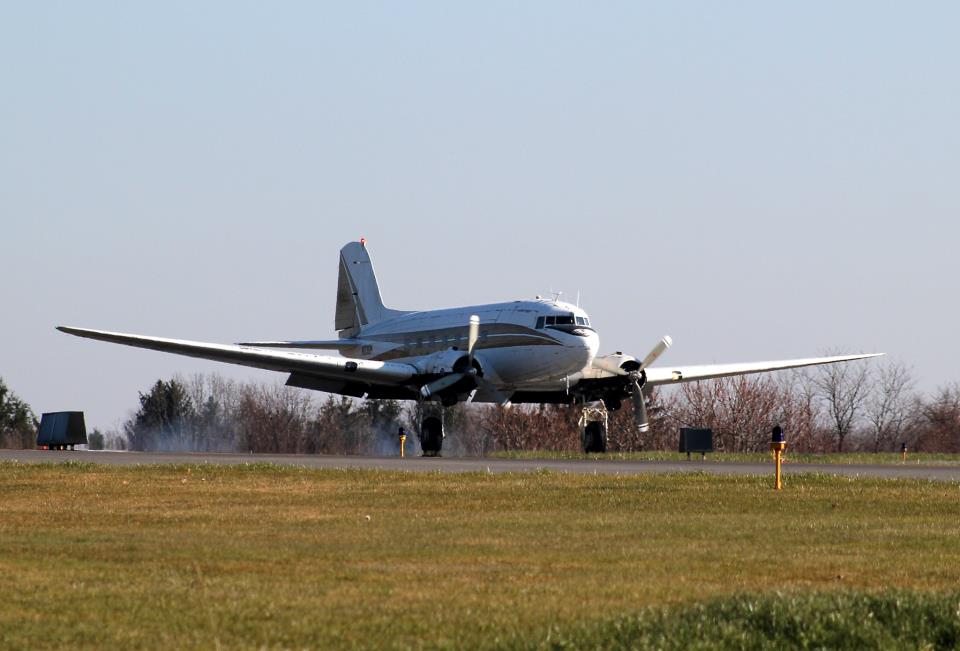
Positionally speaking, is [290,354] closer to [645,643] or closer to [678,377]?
[678,377]

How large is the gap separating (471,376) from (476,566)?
123ft

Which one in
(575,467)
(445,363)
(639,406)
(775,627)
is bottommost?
(775,627)

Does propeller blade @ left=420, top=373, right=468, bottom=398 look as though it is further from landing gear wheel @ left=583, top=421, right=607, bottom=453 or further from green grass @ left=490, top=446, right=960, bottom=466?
landing gear wheel @ left=583, top=421, right=607, bottom=453

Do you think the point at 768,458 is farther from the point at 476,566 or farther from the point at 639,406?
the point at 476,566

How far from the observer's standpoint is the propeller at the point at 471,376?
54.3 meters

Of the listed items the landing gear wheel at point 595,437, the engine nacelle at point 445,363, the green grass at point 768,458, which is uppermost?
the engine nacelle at point 445,363

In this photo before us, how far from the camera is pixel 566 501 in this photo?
26344 millimetres

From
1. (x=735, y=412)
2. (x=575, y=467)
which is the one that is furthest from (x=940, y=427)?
(x=575, y=467)

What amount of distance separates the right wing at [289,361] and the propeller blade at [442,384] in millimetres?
1313

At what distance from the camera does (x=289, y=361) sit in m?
53.2

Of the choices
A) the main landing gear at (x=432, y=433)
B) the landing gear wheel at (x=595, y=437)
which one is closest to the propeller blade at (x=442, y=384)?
the main landing gear at (x=432, y=433)

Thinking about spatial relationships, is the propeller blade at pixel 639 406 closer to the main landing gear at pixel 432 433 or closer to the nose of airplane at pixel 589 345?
the nose of airplane at pixel 589 345

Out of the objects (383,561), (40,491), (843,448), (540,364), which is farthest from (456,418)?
(383,561)

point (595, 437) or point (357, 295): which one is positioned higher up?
point (357, 295)
